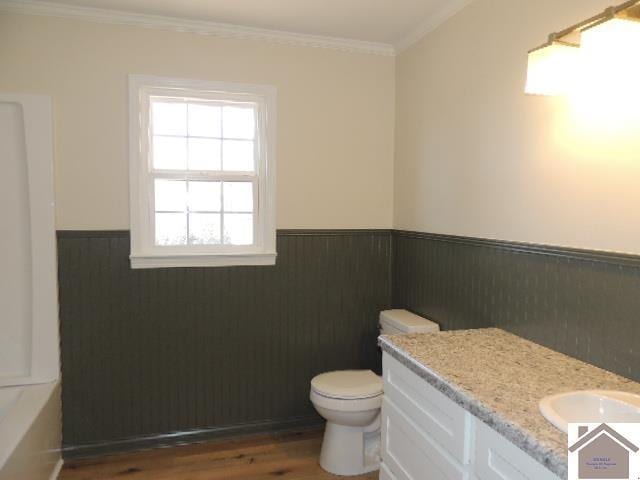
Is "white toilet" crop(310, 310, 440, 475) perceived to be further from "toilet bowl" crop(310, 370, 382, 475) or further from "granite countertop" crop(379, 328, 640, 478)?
"granite countertop" crop(379, 328, 640, 478)

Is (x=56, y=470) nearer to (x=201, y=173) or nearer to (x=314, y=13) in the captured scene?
(x=201, y=173)

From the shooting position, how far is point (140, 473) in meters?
2.55

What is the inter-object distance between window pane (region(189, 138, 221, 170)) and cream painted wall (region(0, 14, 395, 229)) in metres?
0.37

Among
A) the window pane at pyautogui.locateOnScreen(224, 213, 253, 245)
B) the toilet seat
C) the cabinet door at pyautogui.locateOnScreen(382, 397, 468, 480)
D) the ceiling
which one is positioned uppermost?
the ceiling

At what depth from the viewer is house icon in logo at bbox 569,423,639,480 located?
1.08 m

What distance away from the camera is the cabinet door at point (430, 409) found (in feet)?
4.70

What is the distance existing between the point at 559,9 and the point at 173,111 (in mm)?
2047

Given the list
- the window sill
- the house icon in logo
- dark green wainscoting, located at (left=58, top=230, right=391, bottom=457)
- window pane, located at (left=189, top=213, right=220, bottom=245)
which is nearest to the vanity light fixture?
the house icon in logo

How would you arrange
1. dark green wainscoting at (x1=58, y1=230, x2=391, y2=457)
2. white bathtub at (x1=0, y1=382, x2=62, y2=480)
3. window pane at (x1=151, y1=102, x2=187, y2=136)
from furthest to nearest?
window pane at (x1=151, y1=102, x2=187, y2=136), dark green wainscoting at (x1=58, y1=230, x2=391, y2=457), white bathtub at (x1=0, y1=382, x2=62, y2=480)

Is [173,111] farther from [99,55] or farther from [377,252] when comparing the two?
[377,252]

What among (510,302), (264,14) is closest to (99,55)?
(264,14)

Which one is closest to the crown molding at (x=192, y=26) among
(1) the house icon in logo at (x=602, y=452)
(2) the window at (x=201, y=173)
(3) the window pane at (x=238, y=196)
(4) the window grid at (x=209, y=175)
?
(2) the window at (x=201, y=173)

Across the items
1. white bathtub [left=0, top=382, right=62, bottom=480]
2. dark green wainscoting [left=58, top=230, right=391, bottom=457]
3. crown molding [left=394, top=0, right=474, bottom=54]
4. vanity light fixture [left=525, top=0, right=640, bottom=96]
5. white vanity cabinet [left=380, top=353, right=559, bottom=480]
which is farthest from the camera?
dark green wainscoting [left=58, top=230, right=391, bottom=457]

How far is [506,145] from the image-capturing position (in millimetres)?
2109
